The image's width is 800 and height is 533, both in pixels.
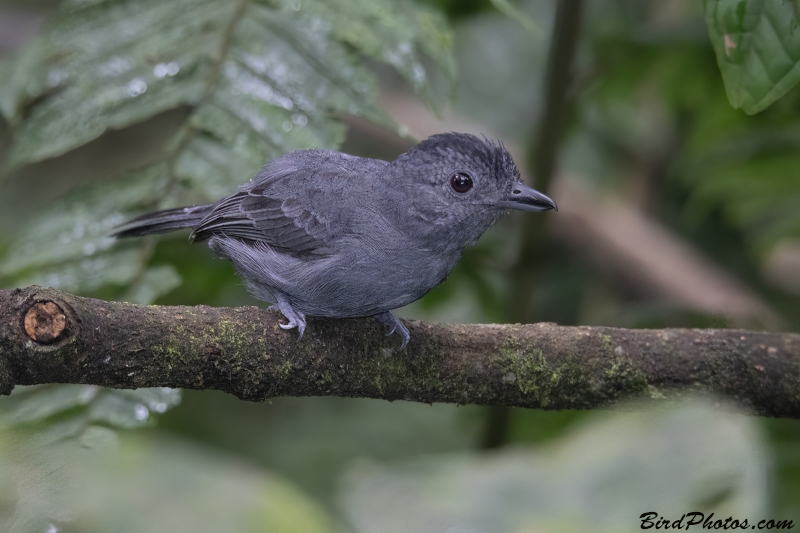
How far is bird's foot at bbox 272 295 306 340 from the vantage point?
296 centimetres

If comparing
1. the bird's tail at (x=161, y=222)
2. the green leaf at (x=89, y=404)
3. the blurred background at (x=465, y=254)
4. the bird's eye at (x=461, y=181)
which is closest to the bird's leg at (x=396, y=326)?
the blurred background at (x=465, y=254)

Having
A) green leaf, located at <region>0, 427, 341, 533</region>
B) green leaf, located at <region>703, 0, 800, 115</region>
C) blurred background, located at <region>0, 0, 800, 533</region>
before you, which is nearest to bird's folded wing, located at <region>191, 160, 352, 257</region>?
blurred background, located at <region>0, 0, 800, 533</region>

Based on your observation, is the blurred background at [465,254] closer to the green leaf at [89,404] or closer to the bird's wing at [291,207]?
the green leaf at [89,404]

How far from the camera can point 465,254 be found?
488 centimetres

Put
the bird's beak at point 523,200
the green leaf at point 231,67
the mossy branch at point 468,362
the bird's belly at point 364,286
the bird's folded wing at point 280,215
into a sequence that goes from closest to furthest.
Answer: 1. the mossy branch at point 468,362
2. the bird's belly at point 364,286
3. the bird's beak at point 523,200
4. the bird's folded wing at point 280,215
5. the green leaf at point 231,67

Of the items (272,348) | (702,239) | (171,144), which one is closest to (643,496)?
(272,348)

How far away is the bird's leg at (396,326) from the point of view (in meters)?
3.10

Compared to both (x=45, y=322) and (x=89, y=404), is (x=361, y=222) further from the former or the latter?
(x=45, y=322)

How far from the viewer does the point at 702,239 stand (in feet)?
22.4

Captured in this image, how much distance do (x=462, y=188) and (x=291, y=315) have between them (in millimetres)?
919

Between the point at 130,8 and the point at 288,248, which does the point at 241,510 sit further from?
the point at 130,8

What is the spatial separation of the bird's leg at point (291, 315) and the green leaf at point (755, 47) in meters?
1.70

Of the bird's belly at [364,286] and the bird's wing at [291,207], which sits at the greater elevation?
the bird's wing at [291,207]

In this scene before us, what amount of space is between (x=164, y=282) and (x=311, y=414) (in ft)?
12.4
